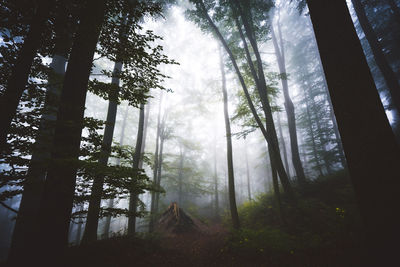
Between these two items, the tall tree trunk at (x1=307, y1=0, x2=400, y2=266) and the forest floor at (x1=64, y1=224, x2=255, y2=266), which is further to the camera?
the forest floor at (x1=64, y1=224, x2=255, y2=266)

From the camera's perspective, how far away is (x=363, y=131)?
5.64 feet

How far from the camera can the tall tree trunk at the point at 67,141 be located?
106 inches

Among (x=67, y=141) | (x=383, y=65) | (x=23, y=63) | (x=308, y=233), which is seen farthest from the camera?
(x=383, y=65)

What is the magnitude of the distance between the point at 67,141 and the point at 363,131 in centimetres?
457

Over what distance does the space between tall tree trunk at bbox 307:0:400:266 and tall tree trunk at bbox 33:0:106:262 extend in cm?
394

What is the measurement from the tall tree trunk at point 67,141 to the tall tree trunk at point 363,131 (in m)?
3.94

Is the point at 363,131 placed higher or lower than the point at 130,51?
lower

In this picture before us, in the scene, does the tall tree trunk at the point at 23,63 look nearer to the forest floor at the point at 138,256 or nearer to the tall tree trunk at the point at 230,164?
the forest floor at the point at 138,256

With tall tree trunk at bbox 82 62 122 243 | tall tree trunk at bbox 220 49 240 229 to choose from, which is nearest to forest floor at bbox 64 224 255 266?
tall tree trunk at bbox 82 62 122 243

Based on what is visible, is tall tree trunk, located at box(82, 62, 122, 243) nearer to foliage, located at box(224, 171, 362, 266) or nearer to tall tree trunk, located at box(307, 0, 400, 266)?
tall tree trunk, located at box(307, 0, 400, 266)

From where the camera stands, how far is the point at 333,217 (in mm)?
6301

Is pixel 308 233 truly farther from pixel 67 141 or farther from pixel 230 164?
pixel 67 141

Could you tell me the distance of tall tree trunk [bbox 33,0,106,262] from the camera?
106 inches

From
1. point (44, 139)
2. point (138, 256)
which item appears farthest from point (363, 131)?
point (138, 256)
